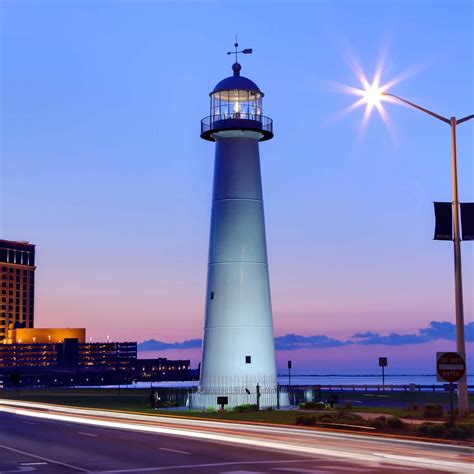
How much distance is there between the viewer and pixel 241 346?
1836 inches

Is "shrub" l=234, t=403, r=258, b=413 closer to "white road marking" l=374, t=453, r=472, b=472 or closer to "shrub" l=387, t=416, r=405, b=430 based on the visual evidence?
"shrub" l=387, t=416, r=405, b=430

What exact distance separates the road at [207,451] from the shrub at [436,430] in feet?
5.72

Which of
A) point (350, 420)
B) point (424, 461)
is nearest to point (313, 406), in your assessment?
point (350, 420)

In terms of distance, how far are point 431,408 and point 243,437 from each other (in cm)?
1036

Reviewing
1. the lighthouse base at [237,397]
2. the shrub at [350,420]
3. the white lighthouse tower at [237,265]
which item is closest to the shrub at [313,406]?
the lighthouse base at [237,397]

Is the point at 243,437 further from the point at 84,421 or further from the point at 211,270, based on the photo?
the point at 211,270

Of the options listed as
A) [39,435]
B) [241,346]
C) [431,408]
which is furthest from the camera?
[241,346]

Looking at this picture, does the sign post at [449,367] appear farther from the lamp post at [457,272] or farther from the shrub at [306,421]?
the shrub at [306,421]

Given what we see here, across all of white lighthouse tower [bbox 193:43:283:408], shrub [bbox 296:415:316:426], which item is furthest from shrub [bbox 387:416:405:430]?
white lighthouse tower [bbox 193:43:283:408]

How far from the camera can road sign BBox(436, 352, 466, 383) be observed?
27.2 meters

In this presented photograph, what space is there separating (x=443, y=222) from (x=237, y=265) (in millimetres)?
17469

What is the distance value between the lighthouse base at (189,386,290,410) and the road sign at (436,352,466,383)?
18.7 meters

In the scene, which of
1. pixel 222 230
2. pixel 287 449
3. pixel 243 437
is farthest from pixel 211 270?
pixel 287 449

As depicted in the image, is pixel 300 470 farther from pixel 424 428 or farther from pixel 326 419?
pixel 326 419
